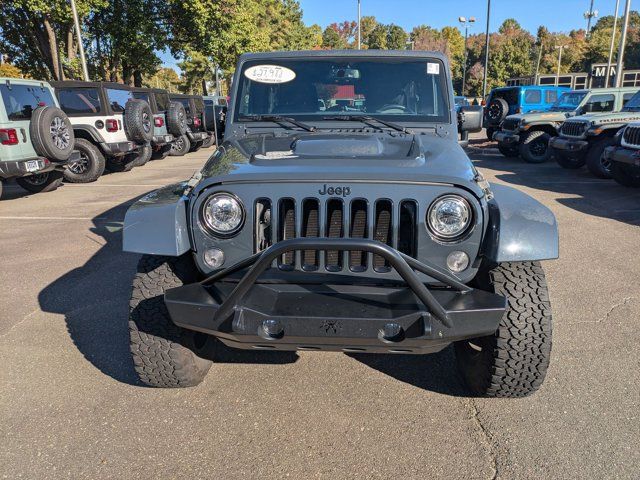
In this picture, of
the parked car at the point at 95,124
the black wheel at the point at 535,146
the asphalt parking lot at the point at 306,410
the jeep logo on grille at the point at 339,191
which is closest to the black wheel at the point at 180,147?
the parked car at the point at 95,124

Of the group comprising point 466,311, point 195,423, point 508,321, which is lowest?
point 195,423

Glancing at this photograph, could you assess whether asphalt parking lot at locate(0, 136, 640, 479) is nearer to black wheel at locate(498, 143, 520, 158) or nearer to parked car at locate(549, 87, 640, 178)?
parked car at locate(549, 87, 640, 178)

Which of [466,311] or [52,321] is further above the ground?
[466,311]

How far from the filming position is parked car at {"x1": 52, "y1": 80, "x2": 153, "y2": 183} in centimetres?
1039

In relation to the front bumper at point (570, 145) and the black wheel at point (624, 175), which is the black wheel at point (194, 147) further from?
the black wheel at point (624, 175)

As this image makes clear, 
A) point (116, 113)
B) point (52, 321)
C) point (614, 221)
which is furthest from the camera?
point (116, 113)

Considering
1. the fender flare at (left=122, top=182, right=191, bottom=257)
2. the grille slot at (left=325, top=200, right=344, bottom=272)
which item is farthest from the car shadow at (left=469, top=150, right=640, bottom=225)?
the fender flare at (left=122, top=182, right=191, bottom=257)

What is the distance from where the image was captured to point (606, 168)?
9.99m

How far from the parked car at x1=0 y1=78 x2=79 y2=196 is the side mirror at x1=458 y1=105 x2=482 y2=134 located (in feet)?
22.5

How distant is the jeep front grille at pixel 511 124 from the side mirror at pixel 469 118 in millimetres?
10345

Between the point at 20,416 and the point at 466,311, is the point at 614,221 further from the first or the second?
the point at 20,416

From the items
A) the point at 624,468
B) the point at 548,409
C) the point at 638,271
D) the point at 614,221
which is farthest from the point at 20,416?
the point at 614,221

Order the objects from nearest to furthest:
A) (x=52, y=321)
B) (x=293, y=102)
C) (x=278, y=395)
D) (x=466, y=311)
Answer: (x=466, y=311), (x=278, y=395), (x=293, y=102), (x=52, y=321)

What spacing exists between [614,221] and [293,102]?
522cm
